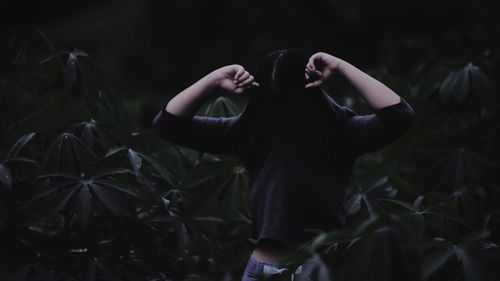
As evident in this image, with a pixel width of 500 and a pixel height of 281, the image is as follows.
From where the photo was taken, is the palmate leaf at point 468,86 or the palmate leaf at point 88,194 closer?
the palmate leaf at point 88,194

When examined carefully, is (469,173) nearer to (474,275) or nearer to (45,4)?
(474,275)

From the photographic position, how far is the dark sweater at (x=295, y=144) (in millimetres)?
1576

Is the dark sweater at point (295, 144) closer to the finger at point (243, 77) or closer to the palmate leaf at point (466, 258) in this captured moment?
the finger at point (243, 77)

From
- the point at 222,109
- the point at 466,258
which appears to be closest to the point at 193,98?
the point at 222,109

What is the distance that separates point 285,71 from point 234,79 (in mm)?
136

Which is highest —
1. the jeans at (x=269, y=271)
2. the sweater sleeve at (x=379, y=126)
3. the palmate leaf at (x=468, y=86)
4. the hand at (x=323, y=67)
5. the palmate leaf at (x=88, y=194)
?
the hand at (x=323, y=67)

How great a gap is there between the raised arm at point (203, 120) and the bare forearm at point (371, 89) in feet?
0.81

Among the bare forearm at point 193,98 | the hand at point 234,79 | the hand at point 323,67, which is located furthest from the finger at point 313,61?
the bare forearm at point 193,98

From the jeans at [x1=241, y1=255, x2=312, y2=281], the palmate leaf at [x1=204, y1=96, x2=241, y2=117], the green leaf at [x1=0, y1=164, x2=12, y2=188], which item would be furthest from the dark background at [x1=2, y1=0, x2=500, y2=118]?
the jeans at [x1=241, y1=255, x2=312, y2=281]

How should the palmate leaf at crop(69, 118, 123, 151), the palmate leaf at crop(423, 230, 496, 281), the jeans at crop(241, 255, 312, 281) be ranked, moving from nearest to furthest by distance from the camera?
the palmate leaf at crop(423, 230, 496, 281), the jeans at crop(241, 255, 312, 281), the palmate leaf at crop(69, 118, 123, 151)

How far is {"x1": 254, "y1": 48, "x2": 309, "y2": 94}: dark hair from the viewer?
1.61 m

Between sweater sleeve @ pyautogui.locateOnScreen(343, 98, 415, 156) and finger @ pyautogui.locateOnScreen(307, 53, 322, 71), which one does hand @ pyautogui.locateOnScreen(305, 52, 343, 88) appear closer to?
finger @ pyautogui.locateOnScreen(307, 53, 322, 71)

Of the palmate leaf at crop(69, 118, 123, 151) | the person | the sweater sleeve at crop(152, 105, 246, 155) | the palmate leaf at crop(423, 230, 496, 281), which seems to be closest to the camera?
the palmate leaf at crop(423, 230, 496, 281)

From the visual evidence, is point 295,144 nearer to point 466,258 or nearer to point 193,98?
point 193,98
